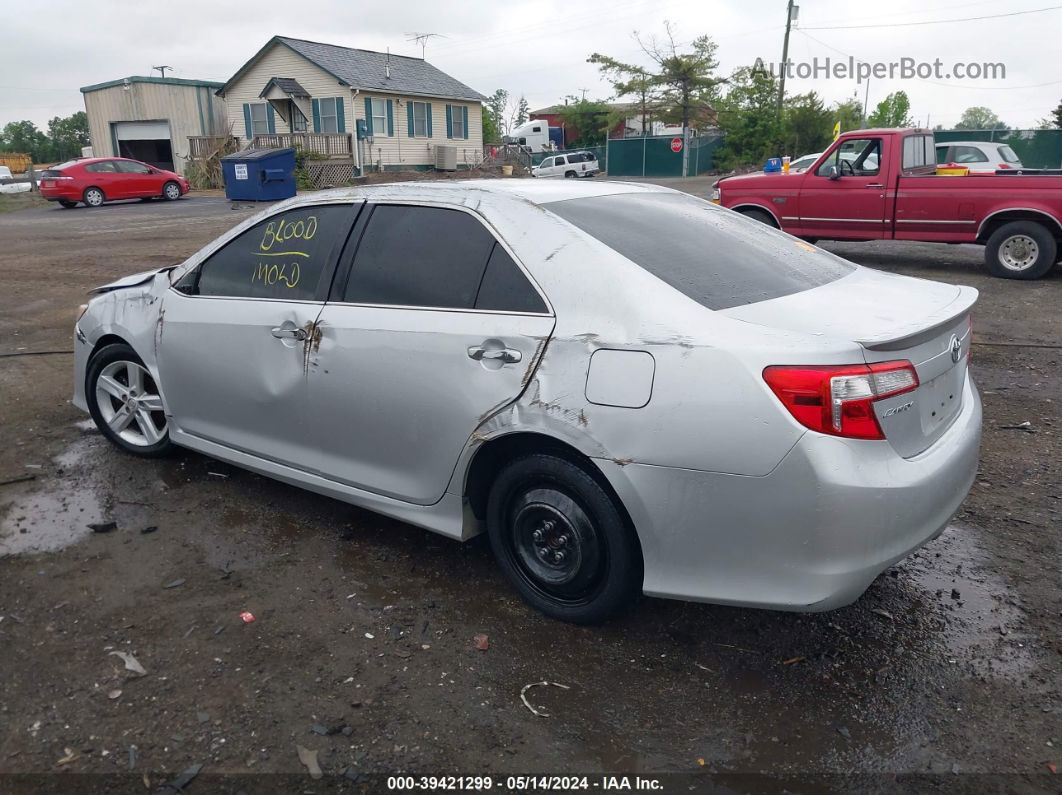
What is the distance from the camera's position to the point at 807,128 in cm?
4000

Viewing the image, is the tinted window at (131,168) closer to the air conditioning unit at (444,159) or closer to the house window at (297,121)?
the house window at (297,121)

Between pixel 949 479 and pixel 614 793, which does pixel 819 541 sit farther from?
pixel 614 793

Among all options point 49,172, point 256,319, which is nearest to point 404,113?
point 49,172

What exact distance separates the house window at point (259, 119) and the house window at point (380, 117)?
507 centimetres

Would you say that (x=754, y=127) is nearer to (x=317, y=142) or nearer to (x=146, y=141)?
(x=317, y=142)

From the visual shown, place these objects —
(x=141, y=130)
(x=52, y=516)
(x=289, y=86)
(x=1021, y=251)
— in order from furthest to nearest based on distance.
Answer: (x=141, y=130) < (x=289, y=86) < (x=1021, y=251) < (x=52, y=516)

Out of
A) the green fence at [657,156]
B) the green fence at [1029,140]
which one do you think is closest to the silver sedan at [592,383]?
the green fence at [1029,140]

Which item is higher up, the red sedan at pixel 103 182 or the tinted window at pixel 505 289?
the red sedan at pixel 103 182

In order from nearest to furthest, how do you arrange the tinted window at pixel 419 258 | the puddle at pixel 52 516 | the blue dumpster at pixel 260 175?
the tinted window at pixel 419 258 < the puddle at pixel 52 516 < the blue dumpster at pixel 260 175

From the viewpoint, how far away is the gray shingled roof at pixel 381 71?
121 ft

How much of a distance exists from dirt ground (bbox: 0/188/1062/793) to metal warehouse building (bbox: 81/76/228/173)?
40.4 m

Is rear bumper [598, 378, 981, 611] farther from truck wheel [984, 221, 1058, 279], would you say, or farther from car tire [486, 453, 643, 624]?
truck wheel [984, 221, 1058, 279]

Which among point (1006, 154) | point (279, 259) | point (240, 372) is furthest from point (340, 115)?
point (240, 372)

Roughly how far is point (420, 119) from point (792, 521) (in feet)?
134
